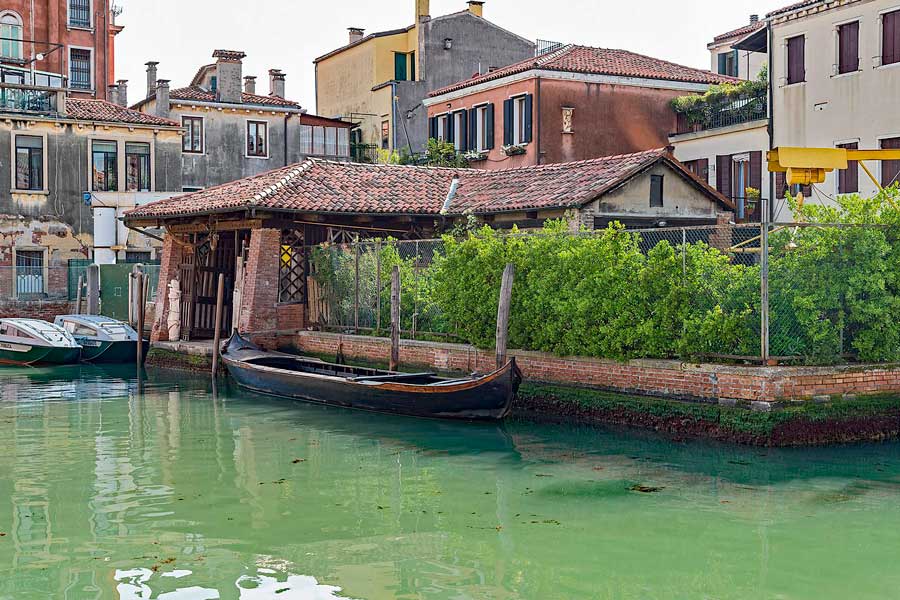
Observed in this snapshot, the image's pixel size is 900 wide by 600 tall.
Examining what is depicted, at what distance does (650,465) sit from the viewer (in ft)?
38.5

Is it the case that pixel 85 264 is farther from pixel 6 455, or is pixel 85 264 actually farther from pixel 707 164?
pixel 6 455

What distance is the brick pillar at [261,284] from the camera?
67.5ft

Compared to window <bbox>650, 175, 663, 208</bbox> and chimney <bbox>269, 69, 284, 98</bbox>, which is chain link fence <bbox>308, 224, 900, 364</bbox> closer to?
window <bbox>650, 175, 663, 208</bbox>

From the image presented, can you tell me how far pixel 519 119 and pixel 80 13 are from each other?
20.6m

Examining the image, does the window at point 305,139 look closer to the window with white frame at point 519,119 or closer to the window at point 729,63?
the window with white frame at point 519,119

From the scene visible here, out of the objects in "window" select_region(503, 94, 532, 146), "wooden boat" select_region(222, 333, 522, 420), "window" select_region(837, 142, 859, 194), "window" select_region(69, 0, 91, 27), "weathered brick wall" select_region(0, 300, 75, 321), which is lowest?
"wooden boat" select_region(222, 333, 522, 420)

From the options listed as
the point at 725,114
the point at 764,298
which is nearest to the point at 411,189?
the point at 725,114

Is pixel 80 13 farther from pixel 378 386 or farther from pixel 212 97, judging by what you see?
pixel 378 386

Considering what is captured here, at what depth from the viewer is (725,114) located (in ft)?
94.7

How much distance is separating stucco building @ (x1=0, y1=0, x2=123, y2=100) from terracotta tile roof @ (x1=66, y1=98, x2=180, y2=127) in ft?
21.8

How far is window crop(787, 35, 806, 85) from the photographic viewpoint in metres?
24.8

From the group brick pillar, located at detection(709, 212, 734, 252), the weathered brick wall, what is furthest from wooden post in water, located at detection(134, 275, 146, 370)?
brick pillar, located at detection(709, 212, 734, 252)

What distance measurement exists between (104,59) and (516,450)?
113 ft

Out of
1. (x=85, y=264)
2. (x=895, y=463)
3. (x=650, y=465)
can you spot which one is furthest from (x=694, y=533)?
(x=85, y=264)
